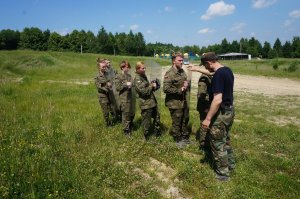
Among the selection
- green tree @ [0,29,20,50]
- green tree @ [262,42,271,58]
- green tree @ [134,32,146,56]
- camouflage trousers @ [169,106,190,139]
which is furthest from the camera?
green tree @ [262,42,271,58]

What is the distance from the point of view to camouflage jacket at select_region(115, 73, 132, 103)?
8.52 metres

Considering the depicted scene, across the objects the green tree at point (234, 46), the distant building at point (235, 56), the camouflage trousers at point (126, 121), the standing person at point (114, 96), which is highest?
the green tree at point (234, 46)

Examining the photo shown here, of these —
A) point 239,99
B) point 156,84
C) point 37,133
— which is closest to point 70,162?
point 37,133

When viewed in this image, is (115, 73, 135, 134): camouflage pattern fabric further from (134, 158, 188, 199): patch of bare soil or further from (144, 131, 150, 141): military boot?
(134, 158, 188, 199): patch of bare soil

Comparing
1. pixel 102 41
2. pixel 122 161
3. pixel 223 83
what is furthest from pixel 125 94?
pixel 102 41

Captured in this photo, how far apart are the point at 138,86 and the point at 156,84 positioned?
483 mm

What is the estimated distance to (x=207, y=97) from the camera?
7.18m

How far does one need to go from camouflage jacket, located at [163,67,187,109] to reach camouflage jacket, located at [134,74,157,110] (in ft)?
1.56

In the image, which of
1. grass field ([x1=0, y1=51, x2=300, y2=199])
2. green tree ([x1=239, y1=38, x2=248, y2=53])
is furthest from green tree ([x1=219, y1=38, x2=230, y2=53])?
grass field ([x1=0, y1=51, x2=300, y2=199])

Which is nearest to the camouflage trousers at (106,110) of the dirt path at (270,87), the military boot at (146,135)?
the military boot at (146,135)

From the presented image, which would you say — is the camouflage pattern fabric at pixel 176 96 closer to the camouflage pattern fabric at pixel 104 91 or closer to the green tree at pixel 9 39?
the camouflage pattern fabric at pixel 104 91

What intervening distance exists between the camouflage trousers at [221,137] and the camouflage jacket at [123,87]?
3266mm

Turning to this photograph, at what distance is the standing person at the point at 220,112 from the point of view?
18.4ft

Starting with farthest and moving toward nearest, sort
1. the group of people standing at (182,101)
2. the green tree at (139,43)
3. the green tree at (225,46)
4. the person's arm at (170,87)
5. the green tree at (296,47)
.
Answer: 1. the green tree at (225,46)
2. the green tree at (139,43)
3. the green tree at (296,47)
4. the person's arm at (170,87)
5. the group of people standing at (182,101)
